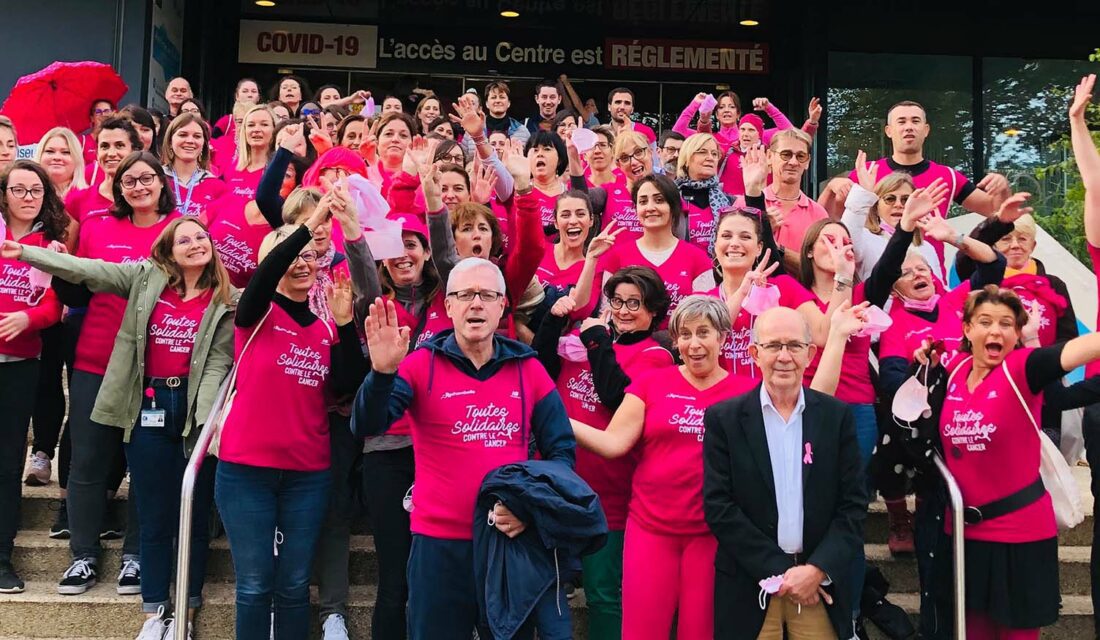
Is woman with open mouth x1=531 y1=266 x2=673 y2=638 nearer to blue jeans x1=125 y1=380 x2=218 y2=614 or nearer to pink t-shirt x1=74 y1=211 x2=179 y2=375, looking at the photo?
blue jeans x1=125 y1=380 x2=218 y2=614

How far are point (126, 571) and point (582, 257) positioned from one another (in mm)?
2811

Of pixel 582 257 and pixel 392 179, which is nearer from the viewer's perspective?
pixel 582 257

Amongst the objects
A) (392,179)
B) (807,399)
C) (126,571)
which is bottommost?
(126,571)

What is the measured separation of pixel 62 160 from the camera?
6672mm

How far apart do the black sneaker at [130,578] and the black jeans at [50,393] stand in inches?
42.2

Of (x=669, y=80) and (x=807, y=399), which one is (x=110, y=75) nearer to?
(x=807, y=399)

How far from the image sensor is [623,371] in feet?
16.3

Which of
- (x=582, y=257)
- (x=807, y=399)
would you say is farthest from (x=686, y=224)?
(x=807, y=399)

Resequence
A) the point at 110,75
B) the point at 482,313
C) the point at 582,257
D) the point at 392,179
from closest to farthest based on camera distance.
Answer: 1. the point at 482,313
2. the point at 582,257
3. the point at 392,179
4. the point at 110,75

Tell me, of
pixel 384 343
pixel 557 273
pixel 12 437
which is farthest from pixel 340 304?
pixel 12 437

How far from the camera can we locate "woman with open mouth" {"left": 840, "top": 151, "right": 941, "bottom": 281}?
19.3 ft

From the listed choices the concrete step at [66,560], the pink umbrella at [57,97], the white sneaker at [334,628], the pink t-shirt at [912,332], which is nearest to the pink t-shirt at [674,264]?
the pink t-shirt at [912,332]

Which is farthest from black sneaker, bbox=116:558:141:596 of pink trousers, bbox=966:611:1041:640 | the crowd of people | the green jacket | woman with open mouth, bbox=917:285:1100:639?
pink trousers, bbox=966:611:1041:640

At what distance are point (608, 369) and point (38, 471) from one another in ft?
11.2
